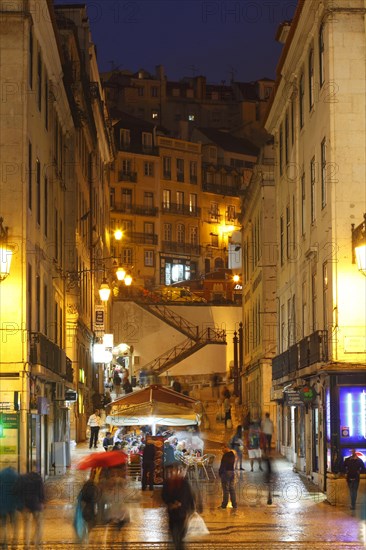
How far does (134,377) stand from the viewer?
65750 millimetres

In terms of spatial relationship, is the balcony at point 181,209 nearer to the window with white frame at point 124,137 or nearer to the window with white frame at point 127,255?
the window with white frame at point 127,255

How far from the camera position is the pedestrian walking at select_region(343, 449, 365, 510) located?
2427cm

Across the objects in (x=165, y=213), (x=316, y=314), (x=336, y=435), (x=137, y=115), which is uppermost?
(x=137, y=115)

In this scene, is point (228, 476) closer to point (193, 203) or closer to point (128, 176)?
point (128, 176)

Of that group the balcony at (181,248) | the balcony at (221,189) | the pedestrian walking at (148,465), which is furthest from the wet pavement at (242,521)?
the balcony at (221,189)

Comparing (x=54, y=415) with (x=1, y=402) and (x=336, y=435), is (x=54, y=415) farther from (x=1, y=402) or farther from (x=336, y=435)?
(x=336, y=435)

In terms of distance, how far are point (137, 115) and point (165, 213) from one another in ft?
71.1

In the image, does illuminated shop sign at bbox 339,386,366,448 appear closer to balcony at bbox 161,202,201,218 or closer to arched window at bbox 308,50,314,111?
arched window at bbox 308,50,314,111

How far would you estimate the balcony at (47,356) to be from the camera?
28.0 metres

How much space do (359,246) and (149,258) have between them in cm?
7705

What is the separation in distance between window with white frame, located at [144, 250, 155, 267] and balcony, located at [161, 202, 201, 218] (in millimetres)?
4400

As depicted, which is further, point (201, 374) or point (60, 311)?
point (201, 374)

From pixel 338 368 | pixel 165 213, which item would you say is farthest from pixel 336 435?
pixel 165 213

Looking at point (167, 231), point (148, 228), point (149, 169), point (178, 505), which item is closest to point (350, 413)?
point (178, 505)
